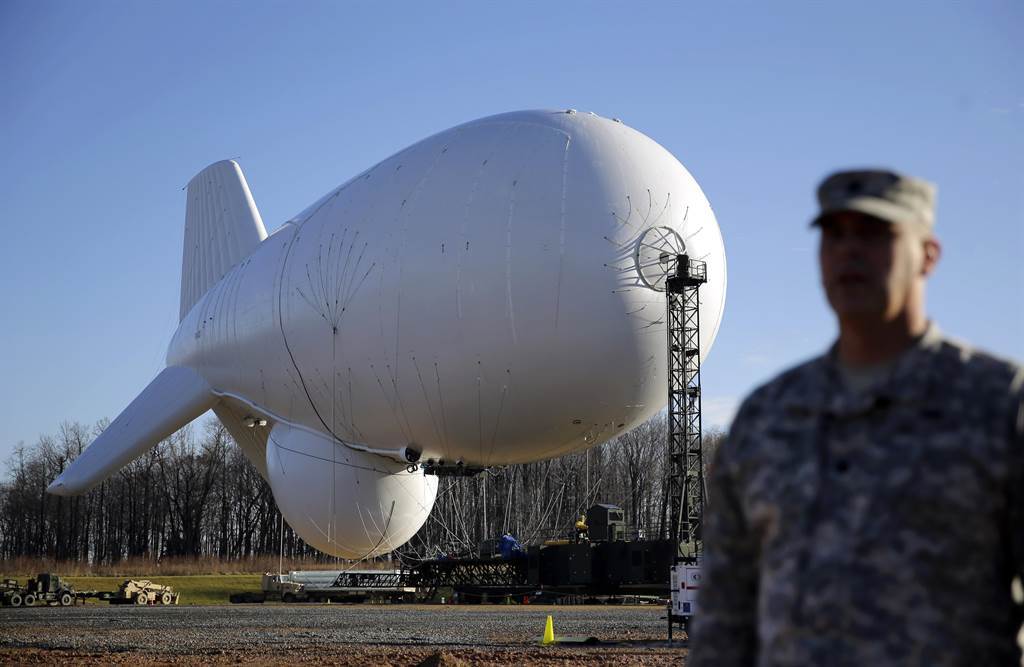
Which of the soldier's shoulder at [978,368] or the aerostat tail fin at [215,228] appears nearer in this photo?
the soldier's shoulder at [978,368]

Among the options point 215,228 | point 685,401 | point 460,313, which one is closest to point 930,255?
point 460,313

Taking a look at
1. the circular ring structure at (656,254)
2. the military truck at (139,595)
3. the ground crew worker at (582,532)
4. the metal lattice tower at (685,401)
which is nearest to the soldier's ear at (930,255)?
the metal lattice tower at (685,401)

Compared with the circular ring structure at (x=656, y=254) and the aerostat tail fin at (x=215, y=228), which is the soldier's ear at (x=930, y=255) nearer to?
the circular ring structure at (x=656, y=254)

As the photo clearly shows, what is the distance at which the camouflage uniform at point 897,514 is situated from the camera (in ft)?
7.39

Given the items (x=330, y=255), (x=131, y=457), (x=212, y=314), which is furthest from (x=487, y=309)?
(x=131, y=457)

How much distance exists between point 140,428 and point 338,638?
1608cm

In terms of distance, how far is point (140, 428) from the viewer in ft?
111

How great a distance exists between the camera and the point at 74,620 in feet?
88.6

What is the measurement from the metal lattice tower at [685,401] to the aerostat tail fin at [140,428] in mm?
13365

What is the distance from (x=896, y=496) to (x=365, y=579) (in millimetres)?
41945

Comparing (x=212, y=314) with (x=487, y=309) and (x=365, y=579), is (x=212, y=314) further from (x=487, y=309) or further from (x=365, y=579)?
(x=365, y=579)

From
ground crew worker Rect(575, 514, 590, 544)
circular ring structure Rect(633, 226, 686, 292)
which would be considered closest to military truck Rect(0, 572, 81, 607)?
ground crew worker Rect(575, 514, 590, 544)

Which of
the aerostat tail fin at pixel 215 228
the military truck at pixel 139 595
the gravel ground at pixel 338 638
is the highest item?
the aerostat tail fin at pixel 215 228

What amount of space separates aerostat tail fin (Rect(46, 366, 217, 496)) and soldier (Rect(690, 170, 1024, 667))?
31675 millimetres
